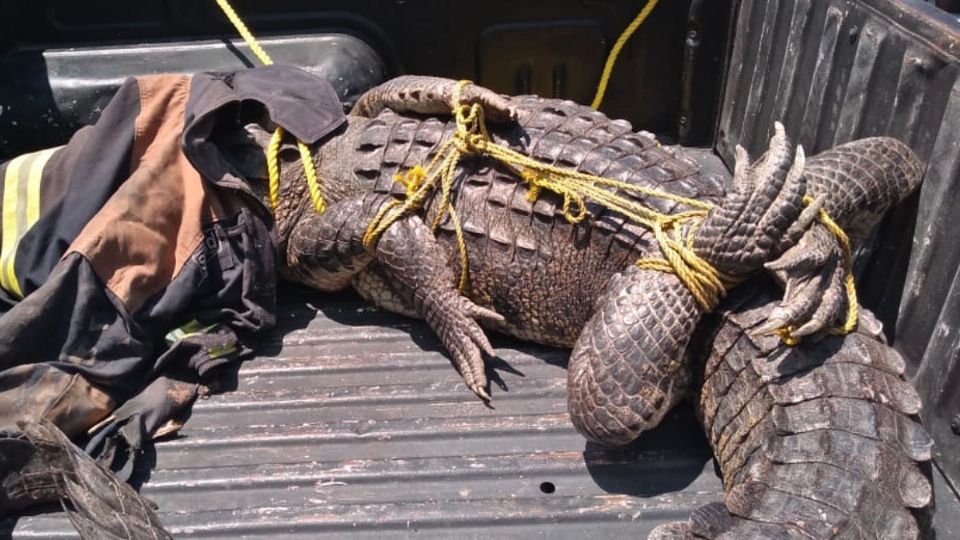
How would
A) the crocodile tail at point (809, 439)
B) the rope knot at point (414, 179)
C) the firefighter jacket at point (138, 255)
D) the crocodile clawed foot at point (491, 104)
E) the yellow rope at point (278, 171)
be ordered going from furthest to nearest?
the yellow rope at point (278, 171) → the rope knot at point (414, 179) → the crocodile clawed foot at point (491, 104) → the firefighter jacket at point (138, 255) → the crocodile tail at point (809, 439)

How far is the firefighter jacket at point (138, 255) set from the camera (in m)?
2.03

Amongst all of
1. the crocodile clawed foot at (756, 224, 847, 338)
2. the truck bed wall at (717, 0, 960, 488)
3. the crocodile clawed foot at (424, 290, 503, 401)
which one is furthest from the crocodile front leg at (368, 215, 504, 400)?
the truck bed wall at (717, 0, 960, 488)

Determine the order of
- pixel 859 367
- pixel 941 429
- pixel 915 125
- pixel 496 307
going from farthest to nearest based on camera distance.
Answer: pixel 496 307 → pixel 915 125 → pixel 941 429 → pixel 859 367

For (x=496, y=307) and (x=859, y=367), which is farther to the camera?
(x=496, y=307)

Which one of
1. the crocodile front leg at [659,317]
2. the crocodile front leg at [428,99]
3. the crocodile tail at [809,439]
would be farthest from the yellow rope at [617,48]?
the crocodile tail at [809,439]

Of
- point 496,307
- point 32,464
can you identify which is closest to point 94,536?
point 32,464

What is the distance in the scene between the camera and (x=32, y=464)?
1816mm

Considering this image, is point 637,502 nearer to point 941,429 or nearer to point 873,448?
point 873,448

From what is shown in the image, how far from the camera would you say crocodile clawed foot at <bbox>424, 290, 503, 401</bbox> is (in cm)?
215

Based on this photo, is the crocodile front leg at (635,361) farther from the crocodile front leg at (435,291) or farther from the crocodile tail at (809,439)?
the crocodile front leg at (435,291)

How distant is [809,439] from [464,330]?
94 centimetres

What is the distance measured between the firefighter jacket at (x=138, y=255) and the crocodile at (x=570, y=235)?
6.5 inches

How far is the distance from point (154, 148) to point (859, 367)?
196cm

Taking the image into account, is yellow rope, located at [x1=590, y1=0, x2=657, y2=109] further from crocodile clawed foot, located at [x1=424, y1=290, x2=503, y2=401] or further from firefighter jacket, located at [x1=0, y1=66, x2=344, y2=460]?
crocodile clawed foot, located at [x1=424, y1=290, x2=503, y2=401]
